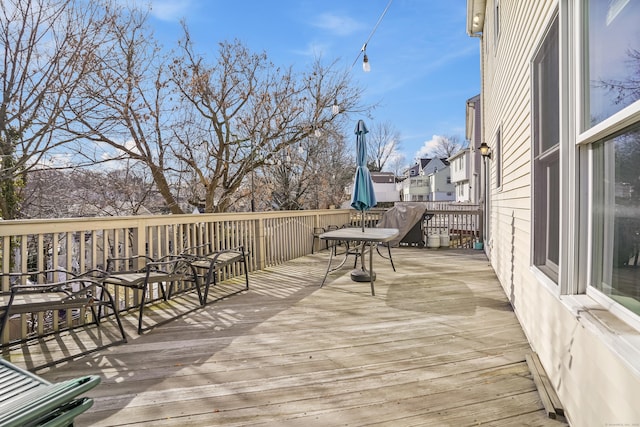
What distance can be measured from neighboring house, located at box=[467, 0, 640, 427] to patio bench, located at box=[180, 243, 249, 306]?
303 cm

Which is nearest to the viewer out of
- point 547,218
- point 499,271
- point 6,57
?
point 547,218

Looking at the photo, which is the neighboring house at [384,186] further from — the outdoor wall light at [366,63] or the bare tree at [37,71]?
the bare tree at [37,71]

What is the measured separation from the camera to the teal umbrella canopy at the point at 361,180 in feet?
16.9

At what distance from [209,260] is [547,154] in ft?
10.7

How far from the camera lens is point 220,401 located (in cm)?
196

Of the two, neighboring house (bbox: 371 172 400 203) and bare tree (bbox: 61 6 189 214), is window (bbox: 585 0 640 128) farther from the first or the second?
neighboring house (bbox: 371 172 400 203)

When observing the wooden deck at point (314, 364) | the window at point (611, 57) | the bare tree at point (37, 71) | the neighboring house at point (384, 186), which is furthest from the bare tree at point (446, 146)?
the window at point (611, 57)

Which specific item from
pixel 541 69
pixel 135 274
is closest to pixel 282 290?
pixel 135 274

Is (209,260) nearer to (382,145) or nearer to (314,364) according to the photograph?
(314,364)

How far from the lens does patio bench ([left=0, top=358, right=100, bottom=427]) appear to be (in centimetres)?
110

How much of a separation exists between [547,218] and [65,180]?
8.63 metres

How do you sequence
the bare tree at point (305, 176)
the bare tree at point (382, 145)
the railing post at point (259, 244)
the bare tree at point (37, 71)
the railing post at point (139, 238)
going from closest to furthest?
1. the railing post at point (139, 238)
2. the bare tree at point (37, 71)
3. the railing post at point (259, 244)
4. the bare tree at point (305, 176)
5. the bare tree at point (382, 145)

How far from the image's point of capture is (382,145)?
34.5m

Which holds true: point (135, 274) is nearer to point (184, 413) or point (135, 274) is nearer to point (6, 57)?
point (184, 413)
